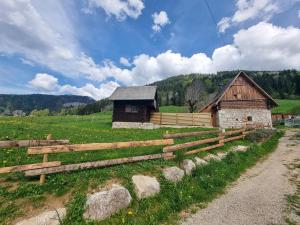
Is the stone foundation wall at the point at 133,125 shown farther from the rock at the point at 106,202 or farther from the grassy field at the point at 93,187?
the rock at the point at 106,202

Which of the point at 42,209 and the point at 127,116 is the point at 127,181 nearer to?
the point at 42,209

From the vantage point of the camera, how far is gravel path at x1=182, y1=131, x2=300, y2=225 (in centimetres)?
589

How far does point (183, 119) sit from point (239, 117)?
9076mm

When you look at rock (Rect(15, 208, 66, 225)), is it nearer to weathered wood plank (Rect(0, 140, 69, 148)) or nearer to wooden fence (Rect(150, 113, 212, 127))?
weathered wood plank (Rect(0, 140, 69, 148))

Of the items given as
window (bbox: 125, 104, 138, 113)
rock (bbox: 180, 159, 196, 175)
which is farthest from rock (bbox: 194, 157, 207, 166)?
window (bbox: 125, 104, 138, 113)

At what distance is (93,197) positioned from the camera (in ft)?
19.4

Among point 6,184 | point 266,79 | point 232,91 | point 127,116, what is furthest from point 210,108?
point 266,79

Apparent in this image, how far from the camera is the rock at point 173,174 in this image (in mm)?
8315

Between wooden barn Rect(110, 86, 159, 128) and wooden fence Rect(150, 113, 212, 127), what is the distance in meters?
1.71

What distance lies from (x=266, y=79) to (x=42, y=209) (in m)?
129

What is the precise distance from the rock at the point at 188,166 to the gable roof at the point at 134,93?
72.9ft

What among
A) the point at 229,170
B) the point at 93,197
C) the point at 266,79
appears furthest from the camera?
the point at 266,79

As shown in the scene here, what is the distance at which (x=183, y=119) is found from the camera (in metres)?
32.6

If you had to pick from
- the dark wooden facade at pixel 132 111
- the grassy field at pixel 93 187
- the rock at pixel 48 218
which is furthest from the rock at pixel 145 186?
the dark wooden facade at pixel 132 111
